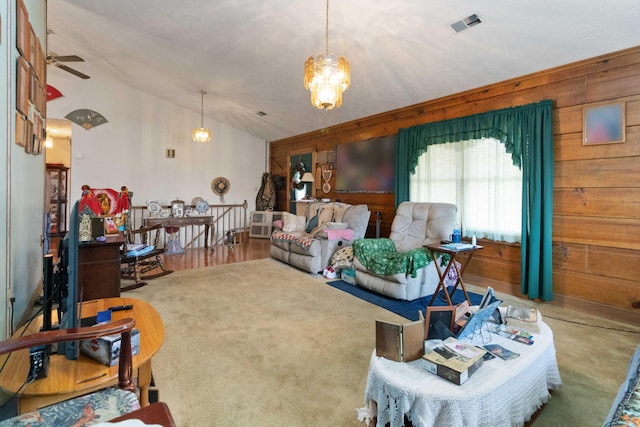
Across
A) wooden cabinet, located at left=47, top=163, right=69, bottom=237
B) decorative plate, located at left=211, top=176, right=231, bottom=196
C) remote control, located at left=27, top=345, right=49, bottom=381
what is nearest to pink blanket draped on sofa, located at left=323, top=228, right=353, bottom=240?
remote control, located at left=27, top=345, right=49, bottom=381

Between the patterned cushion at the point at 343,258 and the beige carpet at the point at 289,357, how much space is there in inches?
23.4

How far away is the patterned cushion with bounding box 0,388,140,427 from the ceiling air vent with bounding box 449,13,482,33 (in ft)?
11.1

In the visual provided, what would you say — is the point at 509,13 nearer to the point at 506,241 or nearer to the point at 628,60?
the point at 628,60

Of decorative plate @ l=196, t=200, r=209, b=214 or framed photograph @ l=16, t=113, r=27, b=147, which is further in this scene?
decorative plate @ l=196, t=200, r=209, b=214

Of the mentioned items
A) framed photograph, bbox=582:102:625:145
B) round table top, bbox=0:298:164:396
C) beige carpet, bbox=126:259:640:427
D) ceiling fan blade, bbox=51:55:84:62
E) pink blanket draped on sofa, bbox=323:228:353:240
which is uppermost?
ceiling fan blade, bbox=51:55:84:62

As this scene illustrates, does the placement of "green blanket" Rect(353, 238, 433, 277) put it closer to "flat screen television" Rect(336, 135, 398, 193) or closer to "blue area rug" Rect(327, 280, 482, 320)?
"blue area rug" Rect(327, 280, 482, 320)

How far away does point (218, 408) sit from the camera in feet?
5.48

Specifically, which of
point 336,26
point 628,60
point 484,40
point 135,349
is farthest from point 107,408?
point 628,60

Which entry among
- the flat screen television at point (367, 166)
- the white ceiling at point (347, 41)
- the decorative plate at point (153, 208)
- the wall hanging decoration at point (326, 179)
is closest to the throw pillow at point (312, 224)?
the flat screen television at point (367, 166)

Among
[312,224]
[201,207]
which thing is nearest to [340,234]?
[312,224]

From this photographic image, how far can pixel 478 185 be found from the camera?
387 cm

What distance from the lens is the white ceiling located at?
8.54 ft

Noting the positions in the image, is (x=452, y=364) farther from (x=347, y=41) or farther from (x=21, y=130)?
(x=347, y=41)

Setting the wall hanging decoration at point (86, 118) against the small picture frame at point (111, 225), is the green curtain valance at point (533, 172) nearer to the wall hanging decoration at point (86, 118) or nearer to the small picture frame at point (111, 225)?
the small picture frame at point (111, 225)
